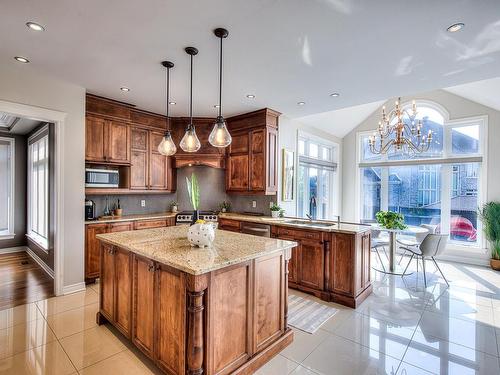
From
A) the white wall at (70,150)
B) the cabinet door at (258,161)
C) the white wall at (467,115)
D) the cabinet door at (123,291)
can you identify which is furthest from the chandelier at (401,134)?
the white wall at (70,150)

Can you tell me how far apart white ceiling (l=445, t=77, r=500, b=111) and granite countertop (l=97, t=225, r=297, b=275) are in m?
4.74

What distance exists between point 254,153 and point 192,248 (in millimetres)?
2843

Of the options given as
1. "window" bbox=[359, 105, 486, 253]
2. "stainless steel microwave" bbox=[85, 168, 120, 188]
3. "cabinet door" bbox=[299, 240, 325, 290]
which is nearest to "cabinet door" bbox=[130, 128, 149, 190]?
"stainless steel microwave" bbox=[85, 168, 120, 188]

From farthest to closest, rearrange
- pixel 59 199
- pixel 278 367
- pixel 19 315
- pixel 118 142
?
pixel 118 142
pixel 59 199
pixel 19 315
pixel 278 367

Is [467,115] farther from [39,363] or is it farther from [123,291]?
[39,363]

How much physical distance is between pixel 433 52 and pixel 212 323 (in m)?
3.19

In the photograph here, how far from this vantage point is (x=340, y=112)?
605 cm

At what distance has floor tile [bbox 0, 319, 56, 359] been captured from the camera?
90.5 inches

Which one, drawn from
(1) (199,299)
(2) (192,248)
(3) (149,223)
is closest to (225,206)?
(3) (149,223)

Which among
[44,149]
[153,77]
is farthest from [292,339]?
[44,149]

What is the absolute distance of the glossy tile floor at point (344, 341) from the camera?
210 centimetres

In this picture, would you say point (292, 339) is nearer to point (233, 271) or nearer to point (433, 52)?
point (233, 271)

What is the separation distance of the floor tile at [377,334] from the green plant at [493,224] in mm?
3602

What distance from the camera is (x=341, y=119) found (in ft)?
20.7
